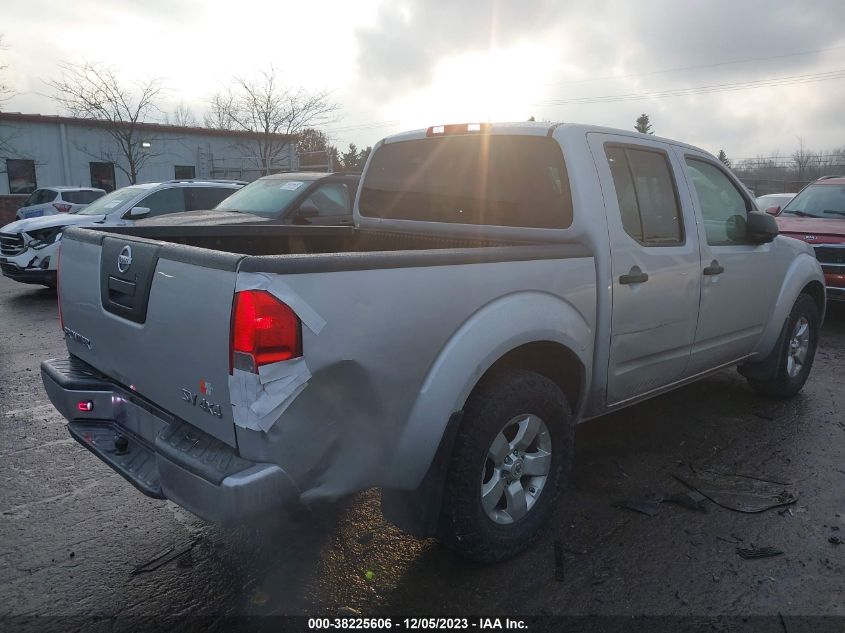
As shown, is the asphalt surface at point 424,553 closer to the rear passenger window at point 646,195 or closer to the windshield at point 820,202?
the rear passenger window at point 646,195

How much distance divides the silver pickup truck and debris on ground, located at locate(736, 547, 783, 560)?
92 cm

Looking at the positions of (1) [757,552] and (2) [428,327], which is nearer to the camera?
(2) [428,327]

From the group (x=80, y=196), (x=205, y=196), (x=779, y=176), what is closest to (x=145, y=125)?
(x=80, y=196)

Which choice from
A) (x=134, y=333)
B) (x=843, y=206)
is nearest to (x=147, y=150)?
Answer: (x=843, y=206)

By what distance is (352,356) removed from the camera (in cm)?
219

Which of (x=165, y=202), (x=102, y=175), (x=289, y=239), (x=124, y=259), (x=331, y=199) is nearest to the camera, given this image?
(x=124, y=259)

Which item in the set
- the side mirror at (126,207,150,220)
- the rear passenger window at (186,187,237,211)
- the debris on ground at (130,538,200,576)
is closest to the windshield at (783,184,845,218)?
the rear passenger window at (186,187,237,211)

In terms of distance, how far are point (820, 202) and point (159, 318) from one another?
9803 mm

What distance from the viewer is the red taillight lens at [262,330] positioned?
2047mm

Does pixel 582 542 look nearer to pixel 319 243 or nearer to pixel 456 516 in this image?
pixel 456 516

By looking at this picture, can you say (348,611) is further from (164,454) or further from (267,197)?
(267,197)

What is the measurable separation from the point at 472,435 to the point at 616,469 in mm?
1722

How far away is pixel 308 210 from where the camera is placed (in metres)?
8.13

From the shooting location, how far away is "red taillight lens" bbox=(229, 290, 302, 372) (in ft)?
6.72
